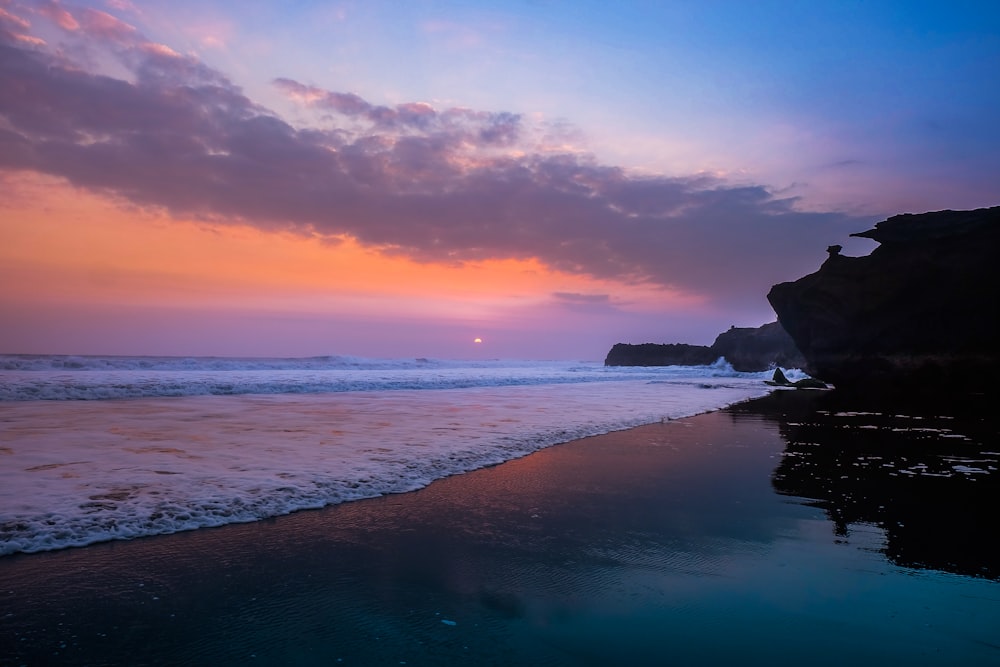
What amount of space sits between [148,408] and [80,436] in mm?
6157

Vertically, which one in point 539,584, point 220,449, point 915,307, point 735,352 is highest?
point 915,307

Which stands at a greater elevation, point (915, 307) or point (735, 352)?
point (915, 307)

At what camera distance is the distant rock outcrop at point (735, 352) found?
242 feet

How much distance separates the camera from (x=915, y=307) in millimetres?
33531

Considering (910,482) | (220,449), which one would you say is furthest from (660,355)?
(220,449)

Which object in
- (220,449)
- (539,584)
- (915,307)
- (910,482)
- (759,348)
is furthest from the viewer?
(759,348)

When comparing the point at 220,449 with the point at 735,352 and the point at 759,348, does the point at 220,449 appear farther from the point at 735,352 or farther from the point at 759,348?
the point at 735,352

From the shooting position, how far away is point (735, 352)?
3378 inches

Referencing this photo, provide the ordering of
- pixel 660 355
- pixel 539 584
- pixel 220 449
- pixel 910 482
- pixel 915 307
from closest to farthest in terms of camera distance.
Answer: pixel 539 584
pixel 910 482
pixel 220 449
pixel 915 307
pixel 660 355

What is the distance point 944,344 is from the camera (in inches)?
1277

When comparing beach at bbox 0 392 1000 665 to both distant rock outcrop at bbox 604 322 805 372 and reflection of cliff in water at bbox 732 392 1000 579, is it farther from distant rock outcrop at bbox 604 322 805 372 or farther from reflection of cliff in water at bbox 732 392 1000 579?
distant rock outcrop at bbox 604 322 805 372

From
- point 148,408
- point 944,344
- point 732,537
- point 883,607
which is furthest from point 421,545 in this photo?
point 944,344

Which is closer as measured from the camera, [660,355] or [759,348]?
[759,348]

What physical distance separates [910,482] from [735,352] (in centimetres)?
8455
